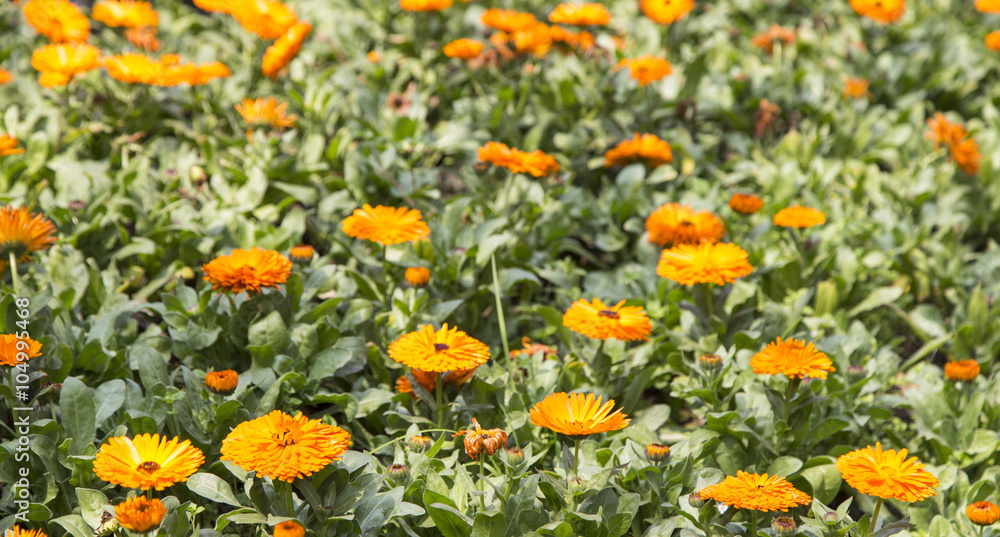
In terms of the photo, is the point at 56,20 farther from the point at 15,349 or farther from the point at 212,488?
the point at 212,488

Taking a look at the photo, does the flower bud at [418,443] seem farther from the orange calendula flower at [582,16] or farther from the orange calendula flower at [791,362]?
the orange calendula flower at [582,16]

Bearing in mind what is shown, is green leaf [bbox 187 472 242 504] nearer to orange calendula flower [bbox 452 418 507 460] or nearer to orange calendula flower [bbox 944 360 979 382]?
orange calendula flower [bbox 452 418 507 460]

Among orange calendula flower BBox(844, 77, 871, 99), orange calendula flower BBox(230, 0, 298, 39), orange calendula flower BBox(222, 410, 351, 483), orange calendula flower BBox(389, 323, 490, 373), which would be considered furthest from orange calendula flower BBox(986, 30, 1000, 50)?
orange calendula flower BBox(222, 410, 351, 483)

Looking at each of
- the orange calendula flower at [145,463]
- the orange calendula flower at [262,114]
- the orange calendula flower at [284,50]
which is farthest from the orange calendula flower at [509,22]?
the orange calendula flower at [145,463]

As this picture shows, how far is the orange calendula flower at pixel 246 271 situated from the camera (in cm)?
203

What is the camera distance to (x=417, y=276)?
→ 2469 millimetres

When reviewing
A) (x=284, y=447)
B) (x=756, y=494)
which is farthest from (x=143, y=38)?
(x=756, y=494)

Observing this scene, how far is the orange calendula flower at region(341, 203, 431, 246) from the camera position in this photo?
2.25 meters

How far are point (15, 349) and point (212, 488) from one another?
0.60 m

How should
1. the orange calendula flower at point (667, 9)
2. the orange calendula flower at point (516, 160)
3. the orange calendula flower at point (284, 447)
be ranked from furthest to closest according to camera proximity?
the orange calendula flower at point (667, 9)
the orange calendula flower at point (516, 160)
the orange calendula flower at point (284, 447)

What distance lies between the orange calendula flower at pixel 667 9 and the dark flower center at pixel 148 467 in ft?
10.1

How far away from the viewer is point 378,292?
2.68m

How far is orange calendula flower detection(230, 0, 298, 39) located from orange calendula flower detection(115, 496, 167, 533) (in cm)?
256

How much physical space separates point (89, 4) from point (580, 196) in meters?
3.37
